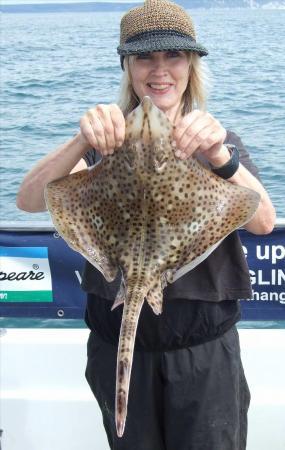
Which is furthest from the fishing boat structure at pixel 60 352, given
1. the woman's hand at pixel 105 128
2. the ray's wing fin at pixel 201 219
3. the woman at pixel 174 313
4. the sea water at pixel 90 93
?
the sea water at pixel 90 93

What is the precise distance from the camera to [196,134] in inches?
77.4

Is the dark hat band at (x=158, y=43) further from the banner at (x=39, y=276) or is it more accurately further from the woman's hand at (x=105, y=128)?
the banner at (x=39, y=276)

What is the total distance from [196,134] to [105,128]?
0.82 feet

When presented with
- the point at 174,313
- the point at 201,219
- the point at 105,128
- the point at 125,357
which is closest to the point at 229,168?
the point at 201,219

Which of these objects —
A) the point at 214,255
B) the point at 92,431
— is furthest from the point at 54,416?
the point at 214,255

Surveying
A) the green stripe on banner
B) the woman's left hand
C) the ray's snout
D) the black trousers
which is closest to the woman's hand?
the ray's snout

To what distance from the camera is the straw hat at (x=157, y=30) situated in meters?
2.26

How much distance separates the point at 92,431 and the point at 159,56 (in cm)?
232

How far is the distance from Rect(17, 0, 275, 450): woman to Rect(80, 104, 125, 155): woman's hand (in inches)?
7.4

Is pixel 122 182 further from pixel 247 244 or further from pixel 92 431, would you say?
pixel 92 431

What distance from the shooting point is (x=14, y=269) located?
397 centimetres

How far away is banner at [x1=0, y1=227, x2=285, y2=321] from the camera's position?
3.83m

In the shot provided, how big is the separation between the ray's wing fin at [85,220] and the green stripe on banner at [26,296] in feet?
6.35

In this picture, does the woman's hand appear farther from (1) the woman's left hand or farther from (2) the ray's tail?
(2) the ray's tail
